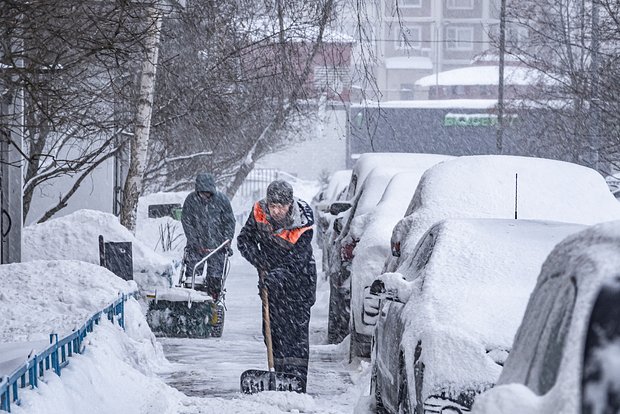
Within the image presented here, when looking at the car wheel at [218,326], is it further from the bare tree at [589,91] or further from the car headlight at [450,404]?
the bare tree at [589,91]

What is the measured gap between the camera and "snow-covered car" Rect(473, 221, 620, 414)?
2.40 meters

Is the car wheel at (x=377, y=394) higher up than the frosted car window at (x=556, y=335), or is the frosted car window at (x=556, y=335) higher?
the frosted car window at (x=556, y=335)

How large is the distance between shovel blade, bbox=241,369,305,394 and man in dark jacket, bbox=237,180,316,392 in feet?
0.55

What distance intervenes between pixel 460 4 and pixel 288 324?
77051 millimetres

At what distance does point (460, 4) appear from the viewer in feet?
273

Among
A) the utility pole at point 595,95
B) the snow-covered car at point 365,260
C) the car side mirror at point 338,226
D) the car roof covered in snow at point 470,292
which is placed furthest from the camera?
the utility pole at point 595,95

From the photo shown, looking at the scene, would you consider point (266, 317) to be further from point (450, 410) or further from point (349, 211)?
point (349, 211)

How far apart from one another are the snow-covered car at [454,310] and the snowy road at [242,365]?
32.9 inches

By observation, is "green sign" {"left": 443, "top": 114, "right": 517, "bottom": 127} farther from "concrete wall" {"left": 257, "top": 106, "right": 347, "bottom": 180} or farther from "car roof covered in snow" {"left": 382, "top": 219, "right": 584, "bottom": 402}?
"car roof covered in snow" {"left": 382, "top": 219, "right": 584, "bottom": 402}

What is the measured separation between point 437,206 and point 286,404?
6.73ft

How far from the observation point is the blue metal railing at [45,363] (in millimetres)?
4793

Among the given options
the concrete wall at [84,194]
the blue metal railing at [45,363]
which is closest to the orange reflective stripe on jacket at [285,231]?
the blue metal railing at [45,363]

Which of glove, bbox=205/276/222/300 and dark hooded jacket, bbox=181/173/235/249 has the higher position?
dark hooded jacket, bbox=181/173/235/249

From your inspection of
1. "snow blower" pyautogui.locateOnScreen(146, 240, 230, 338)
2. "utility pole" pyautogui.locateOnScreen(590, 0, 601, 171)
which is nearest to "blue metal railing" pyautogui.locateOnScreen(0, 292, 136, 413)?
"snow blower" pyautogui.locateOnScreen(146, 240, 230, 338)
